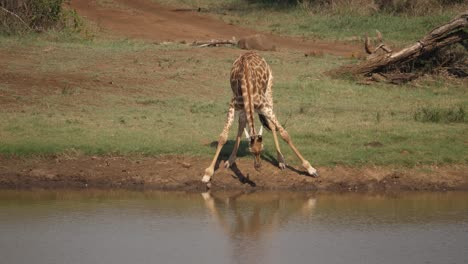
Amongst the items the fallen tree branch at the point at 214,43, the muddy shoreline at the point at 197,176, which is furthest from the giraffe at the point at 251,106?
the fallen tree branch at the point at 214,43

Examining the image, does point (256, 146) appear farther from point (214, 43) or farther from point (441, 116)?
point (214, 43)

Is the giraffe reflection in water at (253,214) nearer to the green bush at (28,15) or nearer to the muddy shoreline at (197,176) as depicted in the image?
the muddy shoreline at (197,176)

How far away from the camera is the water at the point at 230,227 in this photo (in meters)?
9.48

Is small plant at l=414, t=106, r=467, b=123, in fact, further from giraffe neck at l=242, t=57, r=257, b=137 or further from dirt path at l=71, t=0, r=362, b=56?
dirt path at l=71, t=0, r=362, b=56

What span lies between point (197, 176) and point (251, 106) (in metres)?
1.26

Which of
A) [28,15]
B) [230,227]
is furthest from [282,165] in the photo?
[28,15]

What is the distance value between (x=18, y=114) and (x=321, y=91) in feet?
19.0

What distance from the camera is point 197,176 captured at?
12.8 meters

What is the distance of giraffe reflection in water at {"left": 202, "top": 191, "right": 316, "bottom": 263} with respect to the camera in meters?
9.87

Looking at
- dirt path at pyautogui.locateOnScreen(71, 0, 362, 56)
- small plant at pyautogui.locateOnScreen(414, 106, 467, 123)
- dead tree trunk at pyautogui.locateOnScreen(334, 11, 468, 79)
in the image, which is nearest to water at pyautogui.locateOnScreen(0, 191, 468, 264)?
small plant at pyautogui.locateOnScreen(414, 106, 467, 123)

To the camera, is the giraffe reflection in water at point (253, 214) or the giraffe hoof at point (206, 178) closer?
the giraffe reflection in water at point (253, 214)

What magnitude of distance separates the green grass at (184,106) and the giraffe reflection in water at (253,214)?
44.6 inches

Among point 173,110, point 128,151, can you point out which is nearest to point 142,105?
point 173,110

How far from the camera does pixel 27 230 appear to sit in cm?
1042
